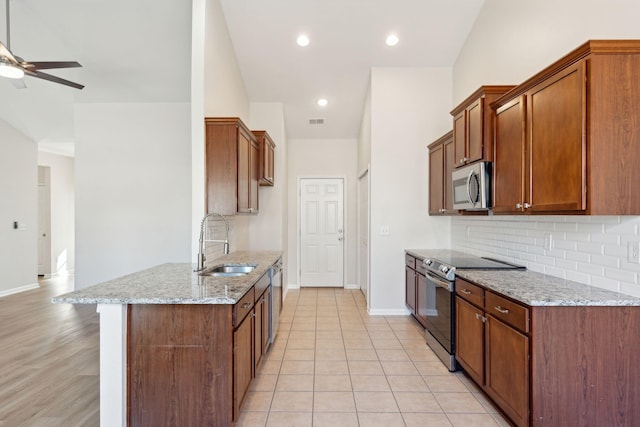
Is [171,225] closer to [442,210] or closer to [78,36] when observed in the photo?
[78,36]

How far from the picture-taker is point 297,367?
Answer: 3064 millimetres

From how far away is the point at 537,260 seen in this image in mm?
2768

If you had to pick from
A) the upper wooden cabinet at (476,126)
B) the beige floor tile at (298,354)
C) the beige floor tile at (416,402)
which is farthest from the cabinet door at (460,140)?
the beige floor tile at (298,354)

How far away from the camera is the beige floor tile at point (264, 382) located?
8.83ft

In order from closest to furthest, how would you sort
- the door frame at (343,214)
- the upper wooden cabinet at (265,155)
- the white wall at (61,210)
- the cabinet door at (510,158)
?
1. the cabinet door at (510,158)
2. the upper wooden cabinet at (265,155)
3. the door frame at (343,214)
4. the white wall at (61,210)

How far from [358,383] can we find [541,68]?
2994 mm

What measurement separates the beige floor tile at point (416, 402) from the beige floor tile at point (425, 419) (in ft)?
0.16

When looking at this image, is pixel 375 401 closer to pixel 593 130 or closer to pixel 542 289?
pixel 542 289

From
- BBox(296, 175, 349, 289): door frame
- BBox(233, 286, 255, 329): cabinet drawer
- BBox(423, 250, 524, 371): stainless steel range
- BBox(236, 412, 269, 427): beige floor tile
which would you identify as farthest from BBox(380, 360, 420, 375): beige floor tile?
BBox(296, 175, 349, 289): door frame

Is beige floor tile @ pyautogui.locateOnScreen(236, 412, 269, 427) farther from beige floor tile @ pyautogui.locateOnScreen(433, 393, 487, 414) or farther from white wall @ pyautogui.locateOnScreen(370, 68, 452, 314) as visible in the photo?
white wall @ pyautogui.locateOnScreen(370, 68, 452, 314)

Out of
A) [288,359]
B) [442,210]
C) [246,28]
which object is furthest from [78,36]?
[442,210]

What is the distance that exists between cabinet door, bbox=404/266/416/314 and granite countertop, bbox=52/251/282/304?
2157 millimetres

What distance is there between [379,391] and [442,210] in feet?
7.23

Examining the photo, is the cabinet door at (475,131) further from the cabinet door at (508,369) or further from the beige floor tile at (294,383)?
the beige floor tile at (294,383)
